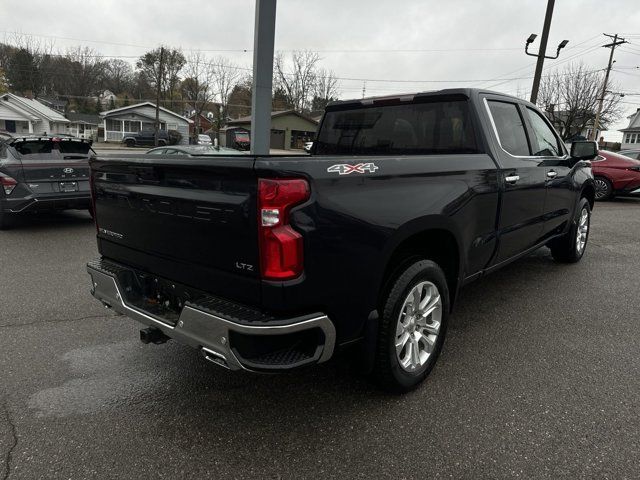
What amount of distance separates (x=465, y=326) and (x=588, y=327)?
107 centimetres

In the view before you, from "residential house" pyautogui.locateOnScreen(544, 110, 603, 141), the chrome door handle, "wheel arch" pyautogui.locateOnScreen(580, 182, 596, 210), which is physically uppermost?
"residential house" pyautogui.locateOnScreen(544, 110, 603, 141)

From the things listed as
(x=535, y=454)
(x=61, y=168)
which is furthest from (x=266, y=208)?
(x=61, y=168)

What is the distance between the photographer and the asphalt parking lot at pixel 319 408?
2297 millimetres

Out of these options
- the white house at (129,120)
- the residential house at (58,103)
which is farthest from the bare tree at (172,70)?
the residential house at (58,103)

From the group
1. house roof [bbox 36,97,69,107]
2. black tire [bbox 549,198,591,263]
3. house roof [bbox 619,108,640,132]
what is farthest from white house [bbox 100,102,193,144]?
house roof [bbox 619,108,640,132]

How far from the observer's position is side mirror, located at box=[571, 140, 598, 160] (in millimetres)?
4934

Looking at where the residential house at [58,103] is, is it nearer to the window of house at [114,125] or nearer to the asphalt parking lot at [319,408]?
the window of house at [114,125]

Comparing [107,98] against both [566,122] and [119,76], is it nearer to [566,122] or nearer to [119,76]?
[119,76]

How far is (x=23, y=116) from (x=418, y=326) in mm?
54803

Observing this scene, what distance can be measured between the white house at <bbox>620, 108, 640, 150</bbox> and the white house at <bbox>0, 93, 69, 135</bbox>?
7041cm

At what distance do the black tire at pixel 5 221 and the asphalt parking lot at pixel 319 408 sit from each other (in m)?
4.00

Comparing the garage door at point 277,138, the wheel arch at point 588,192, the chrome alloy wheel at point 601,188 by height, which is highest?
the garage door at point 277,138

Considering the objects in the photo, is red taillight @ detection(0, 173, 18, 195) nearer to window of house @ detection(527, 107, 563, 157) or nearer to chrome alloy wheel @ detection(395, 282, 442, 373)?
chrome alloy wheel @ detection(395, 282, 442, 373)

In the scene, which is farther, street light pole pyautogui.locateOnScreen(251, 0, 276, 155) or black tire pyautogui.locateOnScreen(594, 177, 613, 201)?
black tire pyautogui.locateOnScreen(594, 177, 613, 201)
